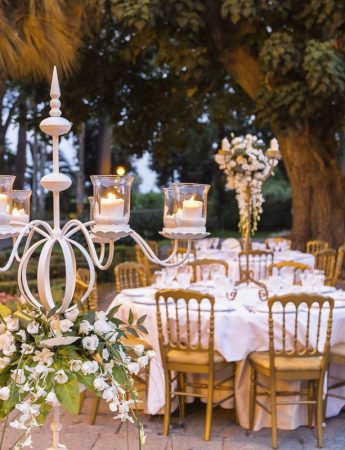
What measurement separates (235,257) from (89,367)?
738 centimetres

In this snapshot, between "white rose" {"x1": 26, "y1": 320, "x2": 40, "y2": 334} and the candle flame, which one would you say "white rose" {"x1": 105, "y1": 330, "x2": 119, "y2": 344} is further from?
the candle flame

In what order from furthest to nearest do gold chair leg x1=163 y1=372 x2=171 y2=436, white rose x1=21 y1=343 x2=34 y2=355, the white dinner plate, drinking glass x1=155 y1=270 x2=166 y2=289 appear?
drinking glass x1=155 y1=270 x2=166 y2=289
the white dinner plate
gold chair leg x1=163 y1=372 x2=171 y2=436
white rose x1=21 y1=343 x2=34 y2=355

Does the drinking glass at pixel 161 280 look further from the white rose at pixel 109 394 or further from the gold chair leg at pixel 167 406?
the white rose at pixel 109 394

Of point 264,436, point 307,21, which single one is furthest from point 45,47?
point 264,436

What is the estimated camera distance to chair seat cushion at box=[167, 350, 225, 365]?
505cm

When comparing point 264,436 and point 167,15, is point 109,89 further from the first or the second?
point 264,436

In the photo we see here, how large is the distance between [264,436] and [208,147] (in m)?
27.8

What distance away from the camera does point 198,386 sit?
527 centimetres

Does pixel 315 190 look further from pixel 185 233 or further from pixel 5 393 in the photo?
pixel 5 393

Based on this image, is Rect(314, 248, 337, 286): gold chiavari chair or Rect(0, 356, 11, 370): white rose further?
Rect(314, 248, 337, 286): gold chiavari chair

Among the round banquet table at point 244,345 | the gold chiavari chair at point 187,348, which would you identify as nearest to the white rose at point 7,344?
the gold chiavari chair at point 187,348

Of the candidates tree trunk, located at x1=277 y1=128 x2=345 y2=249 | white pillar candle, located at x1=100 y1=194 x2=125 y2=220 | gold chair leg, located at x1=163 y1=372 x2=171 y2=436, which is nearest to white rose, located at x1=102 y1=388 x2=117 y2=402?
white pillar candle, located at x1=100 y1=194 x2=125 y2=220

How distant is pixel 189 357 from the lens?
16.6 ft

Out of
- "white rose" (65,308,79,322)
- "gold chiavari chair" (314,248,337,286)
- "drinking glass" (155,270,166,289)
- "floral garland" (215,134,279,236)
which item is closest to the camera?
"white rose" (65,308,79,322)
